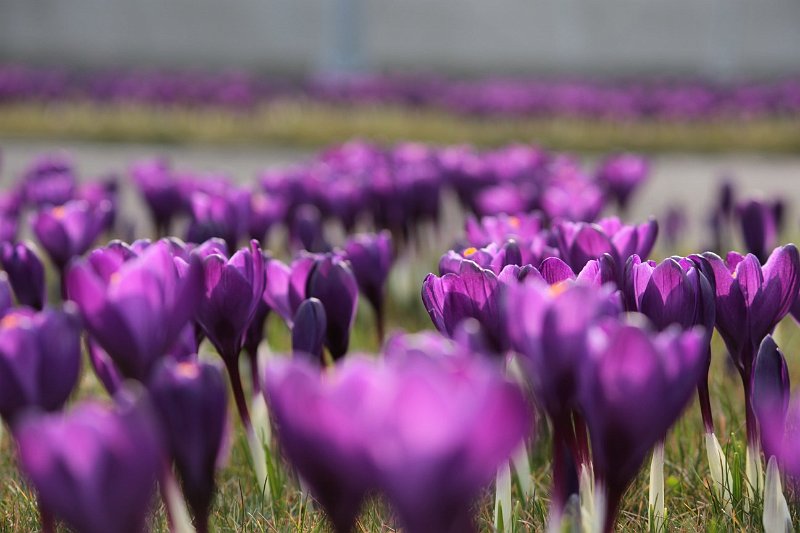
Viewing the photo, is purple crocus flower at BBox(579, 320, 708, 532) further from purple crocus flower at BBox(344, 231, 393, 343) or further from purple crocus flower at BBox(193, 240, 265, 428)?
purple crocus flower at BBox(344, 231, 393, 343)

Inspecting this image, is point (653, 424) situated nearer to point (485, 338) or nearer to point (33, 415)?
point (485, 338)

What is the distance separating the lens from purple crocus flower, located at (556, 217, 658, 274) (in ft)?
6.55

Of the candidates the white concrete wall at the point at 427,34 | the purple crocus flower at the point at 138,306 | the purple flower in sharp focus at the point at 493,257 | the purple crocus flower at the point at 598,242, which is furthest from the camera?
the white concrete wall at the point at 427,34

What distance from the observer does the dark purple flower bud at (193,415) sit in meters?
1.17

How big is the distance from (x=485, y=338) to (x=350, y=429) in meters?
0.60

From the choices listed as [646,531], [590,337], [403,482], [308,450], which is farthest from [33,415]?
[646,531]

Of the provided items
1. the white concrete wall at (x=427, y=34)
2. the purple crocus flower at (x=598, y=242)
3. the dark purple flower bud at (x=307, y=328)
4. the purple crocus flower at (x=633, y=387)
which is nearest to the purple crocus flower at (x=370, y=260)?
the purple crocus flower at (x=598, y=242)

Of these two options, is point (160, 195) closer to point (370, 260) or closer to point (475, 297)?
point (370, 260)

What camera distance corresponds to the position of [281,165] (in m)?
10.3

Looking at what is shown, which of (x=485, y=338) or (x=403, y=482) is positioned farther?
(x=485, y=338)

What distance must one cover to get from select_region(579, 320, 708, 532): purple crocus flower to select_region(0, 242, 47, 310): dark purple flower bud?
1.40m

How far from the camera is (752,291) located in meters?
1.64

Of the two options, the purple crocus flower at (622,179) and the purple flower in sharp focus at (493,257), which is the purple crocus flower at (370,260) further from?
the purple crocus flower at (622,179)

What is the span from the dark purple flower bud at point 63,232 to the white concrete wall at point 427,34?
90.4 feet
